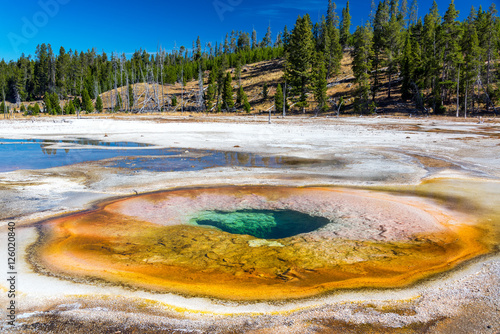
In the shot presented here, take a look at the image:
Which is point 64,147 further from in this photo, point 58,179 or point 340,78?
point 340,78

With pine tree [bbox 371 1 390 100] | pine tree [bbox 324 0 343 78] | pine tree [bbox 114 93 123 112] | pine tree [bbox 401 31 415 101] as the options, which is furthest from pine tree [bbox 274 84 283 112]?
pine tree [bbox 114 93 123 112]

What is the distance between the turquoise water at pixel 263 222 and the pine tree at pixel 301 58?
4782cm

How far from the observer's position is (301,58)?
54125 mm

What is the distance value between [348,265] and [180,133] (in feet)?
70.2

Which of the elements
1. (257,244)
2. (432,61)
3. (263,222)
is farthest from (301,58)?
(257,244)

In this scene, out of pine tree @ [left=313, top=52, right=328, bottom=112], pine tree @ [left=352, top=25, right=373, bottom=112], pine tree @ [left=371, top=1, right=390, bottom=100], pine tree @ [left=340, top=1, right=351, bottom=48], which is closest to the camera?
pine tree @ [left=352, top=25, right=373, bottom=112]

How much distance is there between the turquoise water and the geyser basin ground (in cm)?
2

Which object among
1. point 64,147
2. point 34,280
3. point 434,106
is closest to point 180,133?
point 64,147

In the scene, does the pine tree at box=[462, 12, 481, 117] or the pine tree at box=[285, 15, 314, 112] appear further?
the pine tree at box=[285, 15, 314, 112]

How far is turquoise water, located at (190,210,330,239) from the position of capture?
21.4 feet

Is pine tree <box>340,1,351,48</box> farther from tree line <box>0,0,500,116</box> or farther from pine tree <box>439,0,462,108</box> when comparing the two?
pine tree <box>439,0,462,108</box>

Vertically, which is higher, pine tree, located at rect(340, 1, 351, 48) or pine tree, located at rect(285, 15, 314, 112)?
pine tree, located at rect(340, 1, 351, 48)

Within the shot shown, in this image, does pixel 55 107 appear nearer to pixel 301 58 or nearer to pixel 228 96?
pixel 228 96

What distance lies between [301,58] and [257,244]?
172 feet
